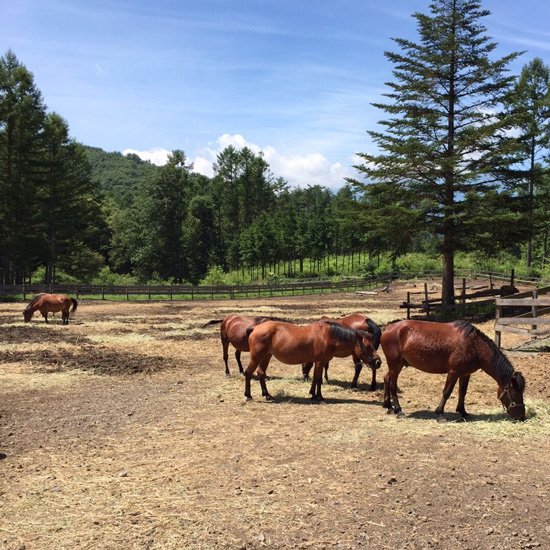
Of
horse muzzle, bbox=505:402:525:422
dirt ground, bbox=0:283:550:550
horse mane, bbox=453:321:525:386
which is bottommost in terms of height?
dirt ground, bbox=0:283:550:550

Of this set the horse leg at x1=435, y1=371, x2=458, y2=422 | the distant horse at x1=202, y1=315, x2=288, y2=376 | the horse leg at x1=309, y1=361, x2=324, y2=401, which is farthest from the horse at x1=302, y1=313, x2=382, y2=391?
the horse leg at x1=435, y1=371, x2=458, y2=422

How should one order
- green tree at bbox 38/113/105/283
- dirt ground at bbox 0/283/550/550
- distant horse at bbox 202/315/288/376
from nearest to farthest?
dirt ground at bbox 0/283/550/550 < distant horse at bbox 202/315/288/376 < green tree at bbox 38/113/105/283

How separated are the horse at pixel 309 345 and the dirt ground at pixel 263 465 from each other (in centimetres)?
66

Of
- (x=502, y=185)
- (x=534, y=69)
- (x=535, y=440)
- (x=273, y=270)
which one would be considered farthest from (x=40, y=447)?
(x=273, y=270)

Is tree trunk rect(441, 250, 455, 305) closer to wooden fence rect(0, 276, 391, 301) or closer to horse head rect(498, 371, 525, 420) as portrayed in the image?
horse head rect(498, 371, 525, 420)

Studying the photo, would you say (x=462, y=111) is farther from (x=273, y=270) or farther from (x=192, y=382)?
(x=273, y=270)

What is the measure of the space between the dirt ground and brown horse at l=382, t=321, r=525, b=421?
43 cm

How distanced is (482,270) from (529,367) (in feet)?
144

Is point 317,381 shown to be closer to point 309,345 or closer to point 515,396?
point 309,345

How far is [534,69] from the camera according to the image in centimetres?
4250

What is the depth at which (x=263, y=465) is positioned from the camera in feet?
20.9

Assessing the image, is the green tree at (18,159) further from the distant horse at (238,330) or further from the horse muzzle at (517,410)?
the horse muzzle at (517,410)

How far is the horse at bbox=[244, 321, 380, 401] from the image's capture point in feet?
31.9

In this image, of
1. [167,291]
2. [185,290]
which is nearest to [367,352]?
[167,291]
